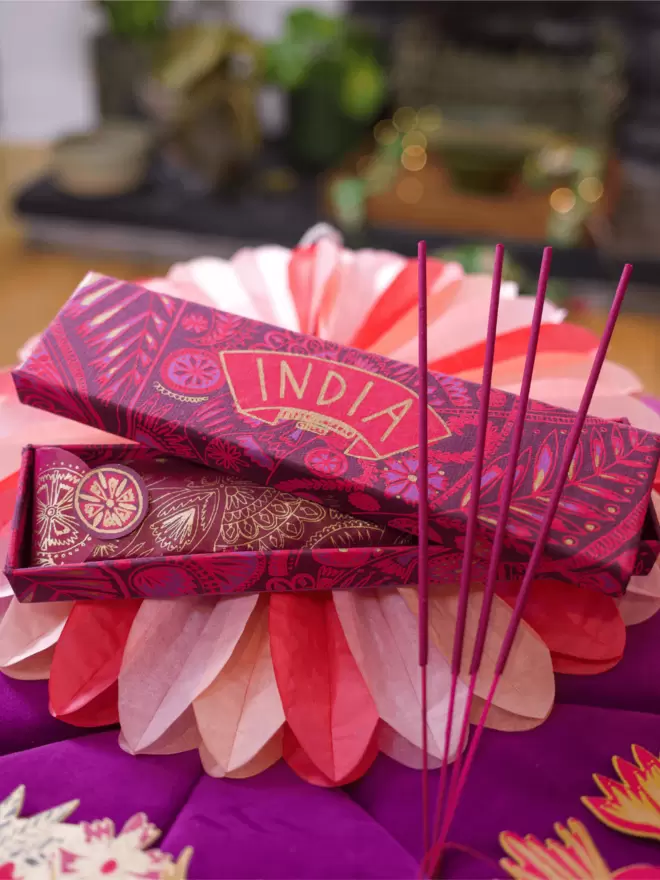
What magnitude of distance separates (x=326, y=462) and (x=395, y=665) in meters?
0.13

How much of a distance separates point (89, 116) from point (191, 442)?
6.68ft

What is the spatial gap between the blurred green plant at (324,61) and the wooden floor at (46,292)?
527 mm

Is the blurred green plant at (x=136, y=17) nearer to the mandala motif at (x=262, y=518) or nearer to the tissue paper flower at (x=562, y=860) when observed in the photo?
the mandala motif at (x=262, y=518)

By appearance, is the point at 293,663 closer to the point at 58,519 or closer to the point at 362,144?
the point at 58,519

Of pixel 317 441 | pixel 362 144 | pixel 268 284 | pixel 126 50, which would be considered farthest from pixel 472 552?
pixel 126 50

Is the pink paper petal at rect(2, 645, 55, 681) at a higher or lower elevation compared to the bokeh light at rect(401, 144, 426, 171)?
lower

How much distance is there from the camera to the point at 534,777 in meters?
0.46

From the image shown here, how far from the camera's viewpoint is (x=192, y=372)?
0.53 m

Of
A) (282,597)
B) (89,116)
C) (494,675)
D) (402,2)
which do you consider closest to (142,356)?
(282,597)

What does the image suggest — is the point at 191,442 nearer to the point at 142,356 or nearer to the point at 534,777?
the point at 142,356

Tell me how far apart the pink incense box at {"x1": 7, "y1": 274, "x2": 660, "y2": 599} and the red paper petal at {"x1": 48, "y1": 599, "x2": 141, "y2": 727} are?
22 mm

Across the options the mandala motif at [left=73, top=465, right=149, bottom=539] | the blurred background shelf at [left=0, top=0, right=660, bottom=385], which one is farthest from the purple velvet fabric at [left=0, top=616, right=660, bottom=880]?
the blurred background shelf at [left=0, top=0, right=660, bottom=385]

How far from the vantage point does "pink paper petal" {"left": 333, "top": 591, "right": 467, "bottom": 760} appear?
1.53ft

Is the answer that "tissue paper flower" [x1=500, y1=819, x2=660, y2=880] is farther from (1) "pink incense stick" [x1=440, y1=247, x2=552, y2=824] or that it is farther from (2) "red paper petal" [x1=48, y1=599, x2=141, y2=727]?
(2) "red paper petal" [x1=48, y1=599, x2=141, y2=727]
